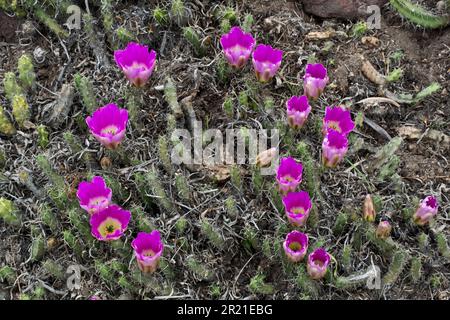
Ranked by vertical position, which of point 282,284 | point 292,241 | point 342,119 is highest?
point 342,119

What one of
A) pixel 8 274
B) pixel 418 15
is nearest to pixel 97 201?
pixel 8 274

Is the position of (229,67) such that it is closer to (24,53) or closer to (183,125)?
(183,125)

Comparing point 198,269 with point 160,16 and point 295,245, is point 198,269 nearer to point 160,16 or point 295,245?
point 295,245

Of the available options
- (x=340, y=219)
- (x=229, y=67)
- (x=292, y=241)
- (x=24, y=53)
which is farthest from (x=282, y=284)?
(x=24, y=53)

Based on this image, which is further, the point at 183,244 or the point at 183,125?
the point at 183,125

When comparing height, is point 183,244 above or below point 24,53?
below

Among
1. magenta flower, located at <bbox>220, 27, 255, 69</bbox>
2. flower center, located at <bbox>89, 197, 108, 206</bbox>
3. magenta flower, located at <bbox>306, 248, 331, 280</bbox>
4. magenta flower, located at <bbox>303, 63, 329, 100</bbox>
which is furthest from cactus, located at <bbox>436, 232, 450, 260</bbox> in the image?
flower center, located at <bbox>89, 197, 108, 206</bbox>
